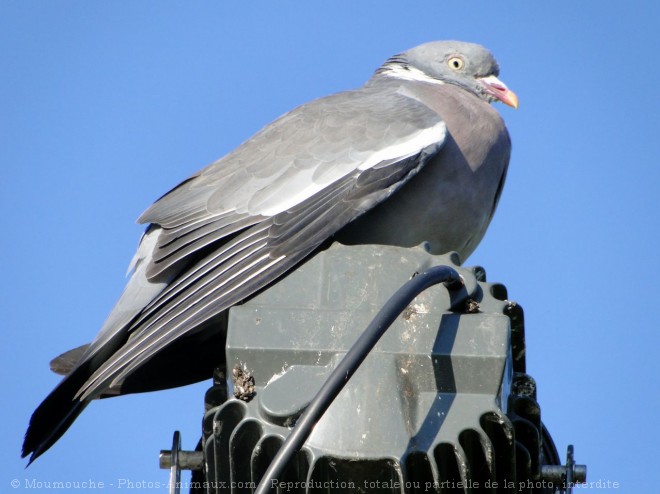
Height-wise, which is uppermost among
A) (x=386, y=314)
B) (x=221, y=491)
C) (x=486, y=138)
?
(x=486, y=138)

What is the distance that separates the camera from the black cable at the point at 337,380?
3057 millimetres

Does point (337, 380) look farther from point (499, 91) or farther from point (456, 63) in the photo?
point (456, 63)

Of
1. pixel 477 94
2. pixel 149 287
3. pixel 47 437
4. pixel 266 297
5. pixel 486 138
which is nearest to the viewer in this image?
pixel 266 297

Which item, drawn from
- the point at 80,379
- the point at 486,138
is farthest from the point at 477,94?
the point at 80,379

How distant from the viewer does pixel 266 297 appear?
410 centimetres

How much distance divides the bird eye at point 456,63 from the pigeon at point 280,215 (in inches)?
37.6

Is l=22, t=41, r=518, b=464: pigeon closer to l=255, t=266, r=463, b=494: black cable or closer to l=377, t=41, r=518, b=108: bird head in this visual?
l=377, t=41, r=518, b=108: bird head

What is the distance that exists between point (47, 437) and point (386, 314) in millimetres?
2164

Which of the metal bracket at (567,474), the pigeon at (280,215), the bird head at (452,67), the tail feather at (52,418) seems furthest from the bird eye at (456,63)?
the metal bracket at (567,474)

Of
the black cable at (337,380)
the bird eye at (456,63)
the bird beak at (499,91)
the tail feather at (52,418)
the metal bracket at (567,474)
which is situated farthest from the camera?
the bird eye at (456,63)

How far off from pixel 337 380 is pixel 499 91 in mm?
4726

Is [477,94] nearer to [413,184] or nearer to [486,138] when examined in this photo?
[486,138]

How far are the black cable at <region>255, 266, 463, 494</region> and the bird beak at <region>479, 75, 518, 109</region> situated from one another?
4049 mm

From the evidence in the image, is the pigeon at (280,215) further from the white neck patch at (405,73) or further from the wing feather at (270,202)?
the white neck patch at (405,73)
